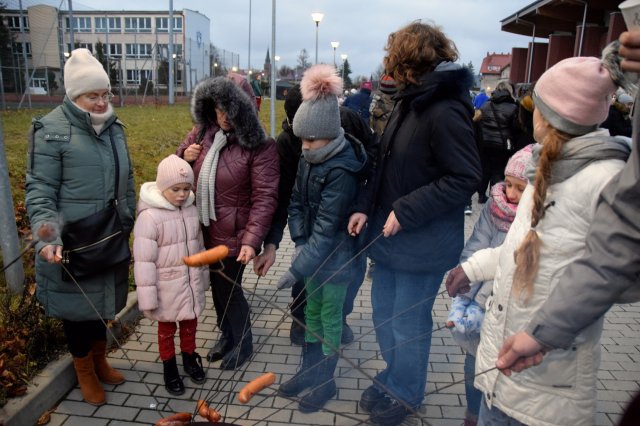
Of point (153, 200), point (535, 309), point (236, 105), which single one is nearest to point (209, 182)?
point (153, 200)

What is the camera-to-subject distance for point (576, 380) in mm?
1787

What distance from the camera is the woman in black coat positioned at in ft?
8.51

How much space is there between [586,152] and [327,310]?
1954mm

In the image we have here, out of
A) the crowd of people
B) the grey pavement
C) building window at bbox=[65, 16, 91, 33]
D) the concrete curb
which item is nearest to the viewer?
the crowd of people

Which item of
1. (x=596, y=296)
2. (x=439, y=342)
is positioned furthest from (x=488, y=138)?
(x=596, y=296)

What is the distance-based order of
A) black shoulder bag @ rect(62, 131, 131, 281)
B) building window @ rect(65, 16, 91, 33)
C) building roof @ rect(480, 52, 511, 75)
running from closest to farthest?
black shoulder bag @ rect(62, 131, 131, 281) < building window @ rect(65, 16, 91, 33) < building roof @ rect(480, 52, 511, 75)

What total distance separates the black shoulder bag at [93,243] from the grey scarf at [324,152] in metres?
1.18

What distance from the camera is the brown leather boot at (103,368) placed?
336 centimetres

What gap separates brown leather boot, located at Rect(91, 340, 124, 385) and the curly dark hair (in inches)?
99.6

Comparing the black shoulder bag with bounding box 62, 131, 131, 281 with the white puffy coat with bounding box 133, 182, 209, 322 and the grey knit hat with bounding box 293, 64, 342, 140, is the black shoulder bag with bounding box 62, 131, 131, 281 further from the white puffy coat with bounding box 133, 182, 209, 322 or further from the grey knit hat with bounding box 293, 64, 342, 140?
the grey knit hat with bounding box 293, 64, 342, 140

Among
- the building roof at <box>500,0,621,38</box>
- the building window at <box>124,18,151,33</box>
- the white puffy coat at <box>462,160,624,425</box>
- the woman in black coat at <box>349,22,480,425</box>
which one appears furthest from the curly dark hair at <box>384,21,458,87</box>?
the building window at <box>124,18,151,33</box>

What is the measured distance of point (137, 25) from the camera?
6544 cm

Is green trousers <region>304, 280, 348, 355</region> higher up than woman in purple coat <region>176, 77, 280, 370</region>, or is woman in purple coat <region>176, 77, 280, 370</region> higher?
woman in purple coat <region>176, 77, 280, 370</region>

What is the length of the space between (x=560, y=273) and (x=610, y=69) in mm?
669
